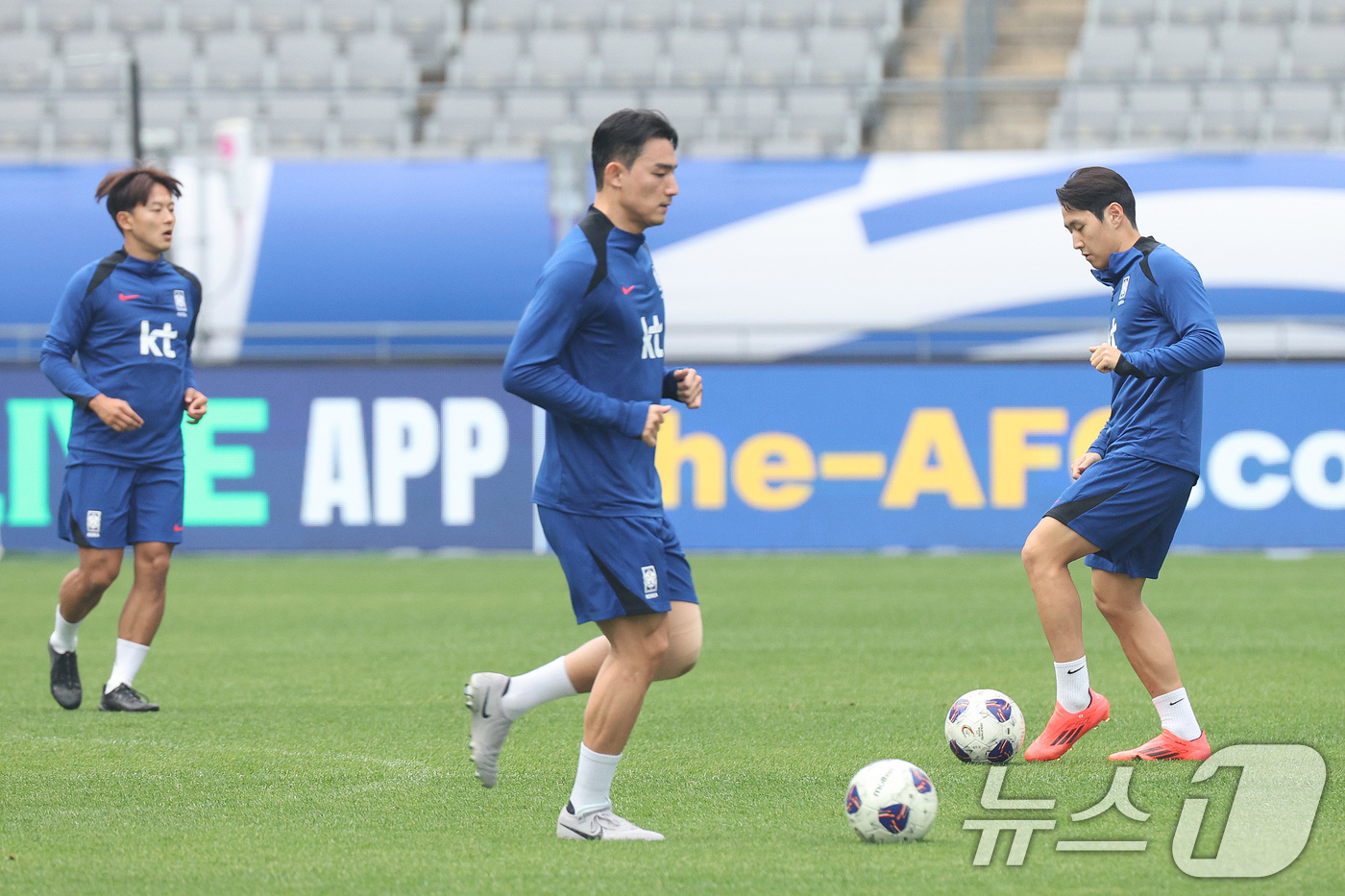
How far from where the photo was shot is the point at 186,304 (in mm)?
8133

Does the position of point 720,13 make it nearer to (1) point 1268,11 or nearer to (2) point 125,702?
(1) point 1268,11

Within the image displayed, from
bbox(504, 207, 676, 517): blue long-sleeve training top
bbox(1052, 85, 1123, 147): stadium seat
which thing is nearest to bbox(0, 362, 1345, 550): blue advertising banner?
bbox(1052, 85, 1123, 147): stadium seat

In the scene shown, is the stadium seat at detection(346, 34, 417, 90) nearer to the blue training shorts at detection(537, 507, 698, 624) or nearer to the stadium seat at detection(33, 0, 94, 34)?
→ the stadium seat at detection(33, 0, 94, 34)

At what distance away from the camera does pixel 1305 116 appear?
18.9 metres

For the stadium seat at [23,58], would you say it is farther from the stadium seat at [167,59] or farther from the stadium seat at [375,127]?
the stadium seat at [375,127]

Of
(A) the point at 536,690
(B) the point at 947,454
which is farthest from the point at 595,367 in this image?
(B) the point at 947,454

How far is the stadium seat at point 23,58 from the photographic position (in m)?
21.1

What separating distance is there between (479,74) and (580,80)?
4.29 feet

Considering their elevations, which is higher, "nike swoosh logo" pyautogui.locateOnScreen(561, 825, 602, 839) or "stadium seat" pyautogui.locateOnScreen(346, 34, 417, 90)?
"stadium seat" pyautogui.locateOnScreen(346, 34, 417, 90)

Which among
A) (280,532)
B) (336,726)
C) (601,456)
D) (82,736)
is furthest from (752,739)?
(280,532)

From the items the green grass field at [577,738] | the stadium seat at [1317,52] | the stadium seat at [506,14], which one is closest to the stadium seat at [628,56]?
the stadium seat at [506,14]

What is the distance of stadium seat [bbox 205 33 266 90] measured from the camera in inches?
836

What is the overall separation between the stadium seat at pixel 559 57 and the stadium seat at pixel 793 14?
7.34 ft

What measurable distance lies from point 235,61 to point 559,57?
396 centimetres
